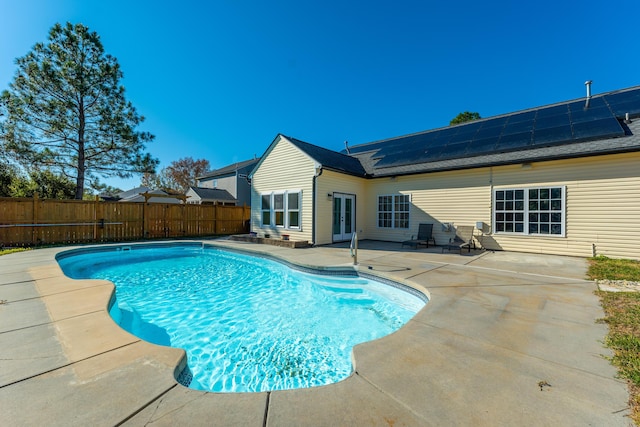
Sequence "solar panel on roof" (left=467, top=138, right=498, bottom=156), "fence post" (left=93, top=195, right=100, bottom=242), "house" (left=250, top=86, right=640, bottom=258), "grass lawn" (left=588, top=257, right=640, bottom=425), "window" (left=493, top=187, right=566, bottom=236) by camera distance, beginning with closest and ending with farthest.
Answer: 1. "grass lawn" (left=588, top=257, right=640, bottom=425)
2. "house" (left=250, top=86, right=640, bottom=258)
3. "window" (left=493, top=187, right=566, bottom=236)
4. "solar panel on roof" (left=467, top=138, right=498, bottom=156)
5. "fence post" (left=93, top=195, right=100, bottom=242)

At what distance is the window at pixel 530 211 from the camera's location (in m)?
8.06

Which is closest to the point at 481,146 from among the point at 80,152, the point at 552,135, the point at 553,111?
the point at 552,135

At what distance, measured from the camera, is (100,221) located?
11789 mm

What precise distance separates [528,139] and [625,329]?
27.2 feet

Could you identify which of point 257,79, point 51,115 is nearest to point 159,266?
point 257,79

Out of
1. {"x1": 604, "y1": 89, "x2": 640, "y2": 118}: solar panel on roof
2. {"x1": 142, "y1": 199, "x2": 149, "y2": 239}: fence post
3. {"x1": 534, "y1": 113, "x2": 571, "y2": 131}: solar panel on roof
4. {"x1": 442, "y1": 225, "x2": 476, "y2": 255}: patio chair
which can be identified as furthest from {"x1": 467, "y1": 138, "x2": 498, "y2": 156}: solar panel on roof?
{"x1": 142, "y1": 199, "x2": 149, "y2": 239}: fence post

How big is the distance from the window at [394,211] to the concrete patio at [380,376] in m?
7.36

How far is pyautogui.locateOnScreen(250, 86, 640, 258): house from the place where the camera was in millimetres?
→ 7402

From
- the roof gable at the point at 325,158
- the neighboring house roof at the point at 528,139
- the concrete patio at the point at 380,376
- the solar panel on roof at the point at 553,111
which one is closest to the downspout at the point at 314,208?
the roof gable at the point at 325,158

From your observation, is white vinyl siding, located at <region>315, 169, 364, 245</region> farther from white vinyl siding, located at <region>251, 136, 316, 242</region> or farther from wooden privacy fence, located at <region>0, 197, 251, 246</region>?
wooden privacy fence, located at <region>0, 197, 251, 246</region>

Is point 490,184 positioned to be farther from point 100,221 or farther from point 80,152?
point 80,152

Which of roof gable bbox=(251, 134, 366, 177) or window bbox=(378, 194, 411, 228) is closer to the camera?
roof gable bbox=(251, 134, 366, 177)

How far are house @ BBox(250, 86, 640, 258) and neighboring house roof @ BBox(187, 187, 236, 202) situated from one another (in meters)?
9.30

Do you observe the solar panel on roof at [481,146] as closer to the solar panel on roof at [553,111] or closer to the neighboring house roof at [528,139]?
the neighboring house roof at [528,139]
